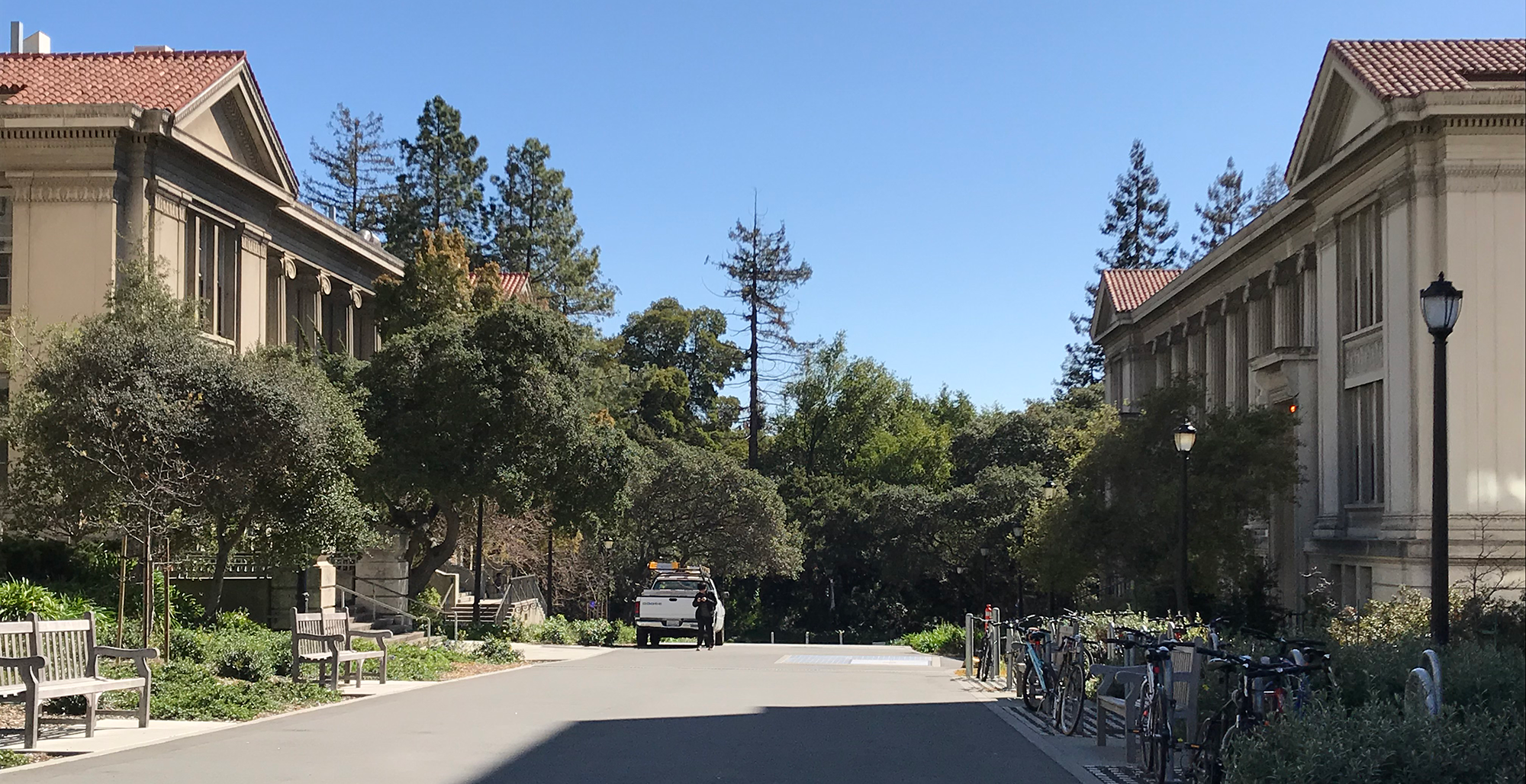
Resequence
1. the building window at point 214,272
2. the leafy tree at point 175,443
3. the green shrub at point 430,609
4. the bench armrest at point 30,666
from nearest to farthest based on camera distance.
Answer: the bench armrest at point 30,666, the leafy tree at point 175,443, the building window at point 214,272, the green shrub at point 430,609

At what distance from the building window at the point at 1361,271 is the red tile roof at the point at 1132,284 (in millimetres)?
23901

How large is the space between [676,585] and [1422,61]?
21.2 meters

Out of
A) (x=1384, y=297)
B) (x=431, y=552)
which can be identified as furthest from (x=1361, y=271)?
(x=431, y=552)

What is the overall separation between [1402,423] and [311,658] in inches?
831

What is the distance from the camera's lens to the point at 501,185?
253 feet

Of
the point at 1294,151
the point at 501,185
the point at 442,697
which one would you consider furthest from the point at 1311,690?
the point at 501,185

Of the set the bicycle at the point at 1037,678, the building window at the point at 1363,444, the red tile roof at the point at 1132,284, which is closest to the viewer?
the bicycle at the point at 1037,678

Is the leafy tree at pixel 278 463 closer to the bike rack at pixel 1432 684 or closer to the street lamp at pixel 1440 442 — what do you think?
the street lamp at pixel 1440 442

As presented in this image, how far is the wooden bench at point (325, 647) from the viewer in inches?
749

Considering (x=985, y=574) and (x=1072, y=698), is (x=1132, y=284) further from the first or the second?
(x=1072, y=698)

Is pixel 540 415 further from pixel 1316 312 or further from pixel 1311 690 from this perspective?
pixel 1311 690

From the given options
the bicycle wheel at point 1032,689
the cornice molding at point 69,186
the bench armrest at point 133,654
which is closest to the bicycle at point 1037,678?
the bicycle wheel at point 1032,689

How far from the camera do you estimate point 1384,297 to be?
30.6 m

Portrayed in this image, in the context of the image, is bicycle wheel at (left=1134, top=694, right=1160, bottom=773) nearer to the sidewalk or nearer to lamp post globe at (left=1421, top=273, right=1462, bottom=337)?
the sidewalk
